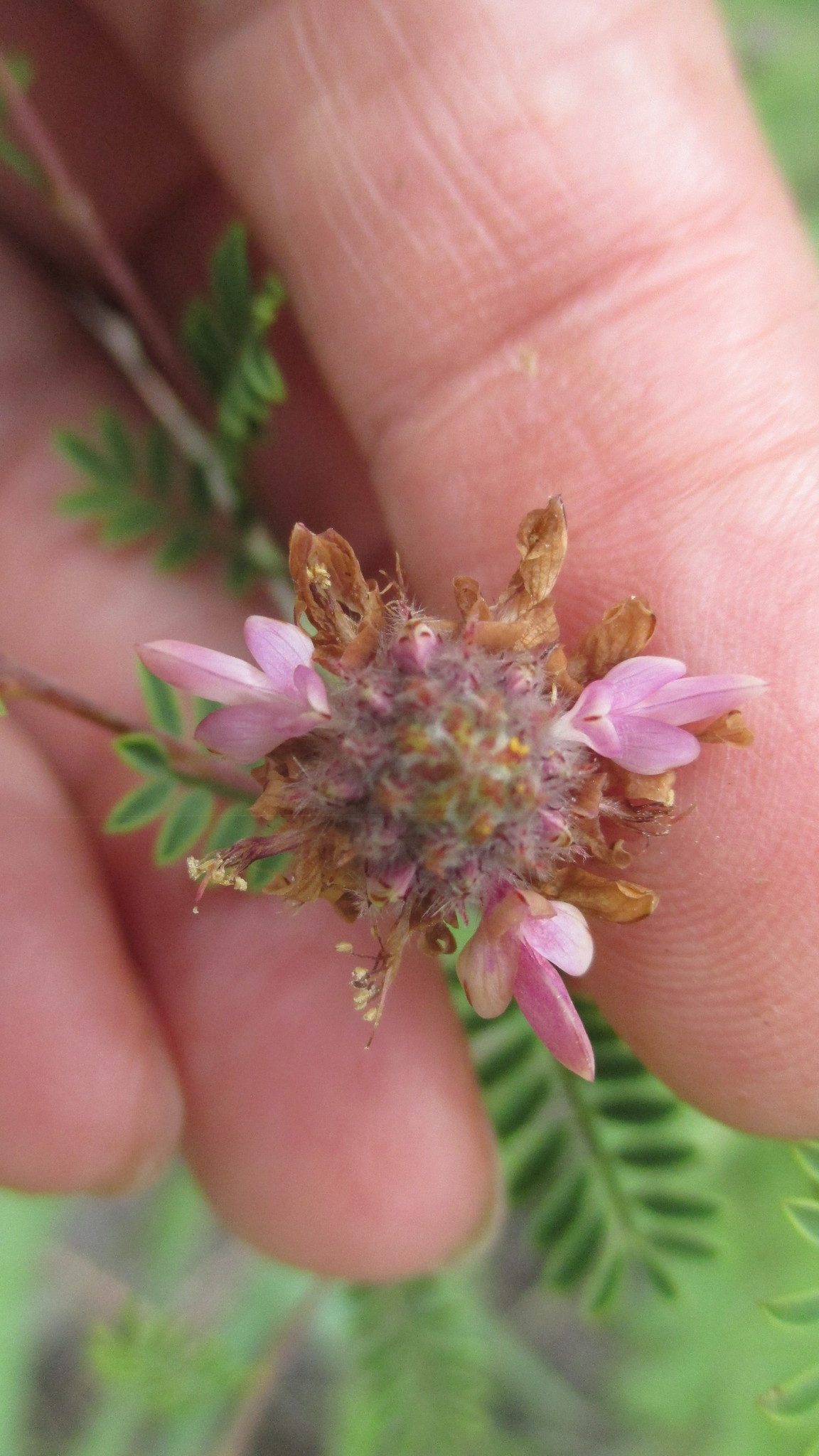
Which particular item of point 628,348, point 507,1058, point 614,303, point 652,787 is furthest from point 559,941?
point 614,303

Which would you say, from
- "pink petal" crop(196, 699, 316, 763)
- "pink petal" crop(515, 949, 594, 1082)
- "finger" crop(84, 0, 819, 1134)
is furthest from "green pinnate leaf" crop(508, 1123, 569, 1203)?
"pink petal" crop(196, 699, 316, 763)

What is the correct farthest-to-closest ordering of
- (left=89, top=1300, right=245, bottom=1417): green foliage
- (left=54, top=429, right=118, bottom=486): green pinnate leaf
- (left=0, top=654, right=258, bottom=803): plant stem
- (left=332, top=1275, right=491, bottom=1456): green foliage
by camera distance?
(left=332, top=1275, right=491, bottom=1456): green foliage → (left=89, top=1300, right=245, bottom=1417): green foliage → (left=54, top=429, right=118, bottom=486): green pinnate leaf → (left=0, top=654, right=258, bottom=803): plant stem

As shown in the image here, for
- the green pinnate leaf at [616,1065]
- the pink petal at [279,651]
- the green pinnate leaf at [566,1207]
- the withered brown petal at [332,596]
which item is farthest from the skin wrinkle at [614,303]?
the green pinnate leaf at [566,1207]

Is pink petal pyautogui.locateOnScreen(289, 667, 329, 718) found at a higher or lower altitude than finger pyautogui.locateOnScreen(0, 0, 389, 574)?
lower

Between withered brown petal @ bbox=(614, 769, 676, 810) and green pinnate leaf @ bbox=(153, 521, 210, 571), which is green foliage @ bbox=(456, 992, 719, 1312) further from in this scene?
green pinnate leaf @ bbox=(153, 521, 210, 571)

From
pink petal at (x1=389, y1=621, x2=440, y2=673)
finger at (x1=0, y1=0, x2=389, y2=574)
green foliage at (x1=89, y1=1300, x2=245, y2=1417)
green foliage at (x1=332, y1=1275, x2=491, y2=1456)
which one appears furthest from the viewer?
green foliage at (x1=332, y1=1275, x2=491, y2=1456)

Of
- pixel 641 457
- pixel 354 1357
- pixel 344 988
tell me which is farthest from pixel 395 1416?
pixel 641 457

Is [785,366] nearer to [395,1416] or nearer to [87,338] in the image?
[87,338]
